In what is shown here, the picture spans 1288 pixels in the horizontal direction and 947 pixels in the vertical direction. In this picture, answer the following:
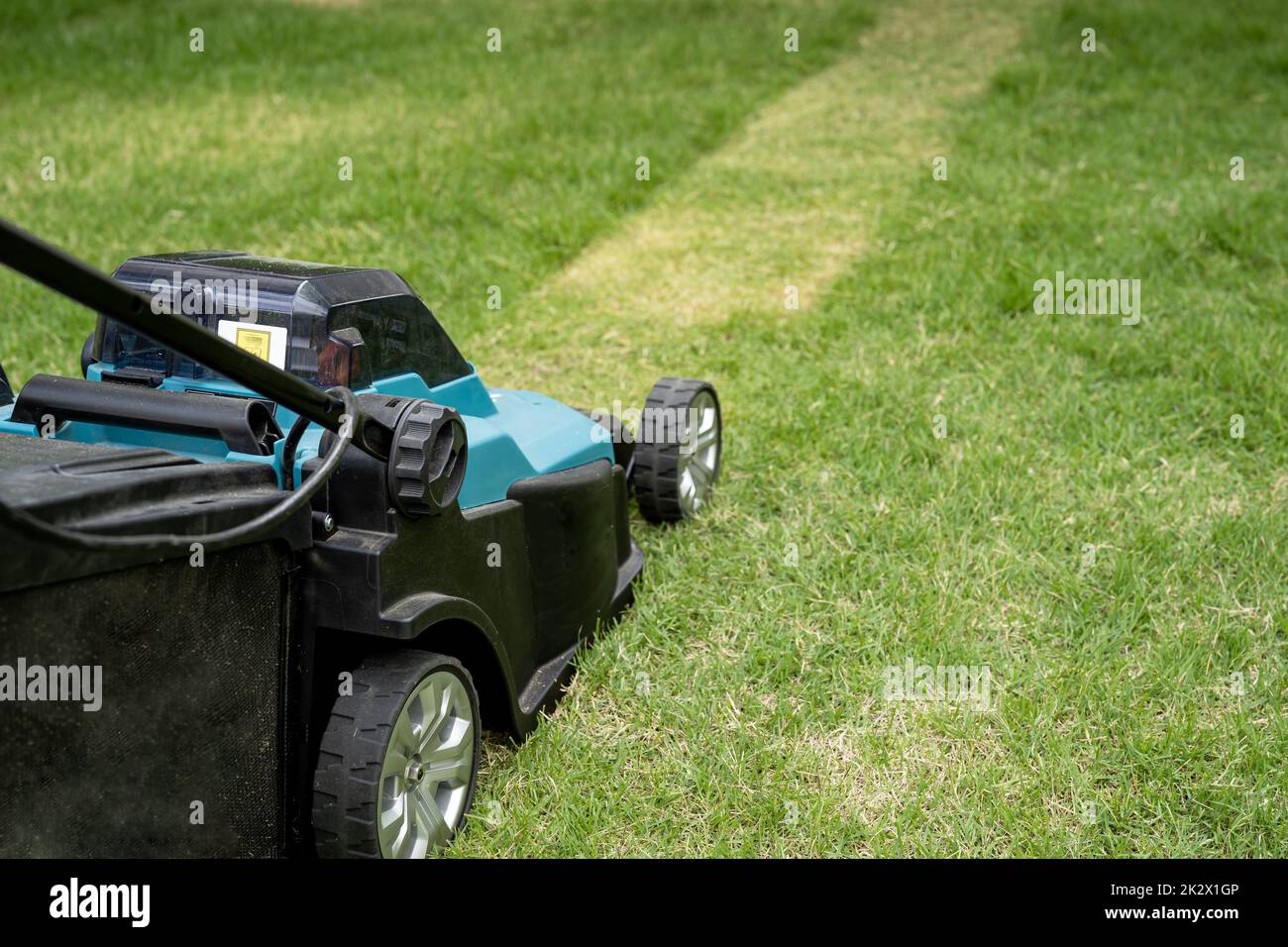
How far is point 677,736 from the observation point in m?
2.87

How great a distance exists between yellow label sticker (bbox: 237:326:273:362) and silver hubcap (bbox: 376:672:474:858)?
2.53 feet

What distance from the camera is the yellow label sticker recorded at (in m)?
2.46

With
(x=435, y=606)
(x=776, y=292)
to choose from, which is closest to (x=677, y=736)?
(x=435, y=606)

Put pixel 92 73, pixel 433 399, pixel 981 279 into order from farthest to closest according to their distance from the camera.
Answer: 1. pixel 92 73
2. pixel 981 279
3. pixel 433 399

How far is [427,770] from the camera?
2367mm

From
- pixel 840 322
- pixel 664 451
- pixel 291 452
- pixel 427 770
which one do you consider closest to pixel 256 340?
pixel 291 452

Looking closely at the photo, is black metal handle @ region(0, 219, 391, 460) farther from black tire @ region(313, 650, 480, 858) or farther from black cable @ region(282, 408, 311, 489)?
black tire @ region(313, 650, 480, 858)

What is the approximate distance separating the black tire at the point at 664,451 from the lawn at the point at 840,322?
14cm

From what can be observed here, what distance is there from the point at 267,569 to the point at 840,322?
3.69 m

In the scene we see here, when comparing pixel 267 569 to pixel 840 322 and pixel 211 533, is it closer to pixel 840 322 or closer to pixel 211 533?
pixel 211 533

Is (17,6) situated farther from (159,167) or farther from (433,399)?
(433,399)

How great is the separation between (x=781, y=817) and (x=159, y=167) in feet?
21.2

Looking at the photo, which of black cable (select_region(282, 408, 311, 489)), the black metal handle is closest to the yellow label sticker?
black cable (select_region(282, 408, 311, 489))
